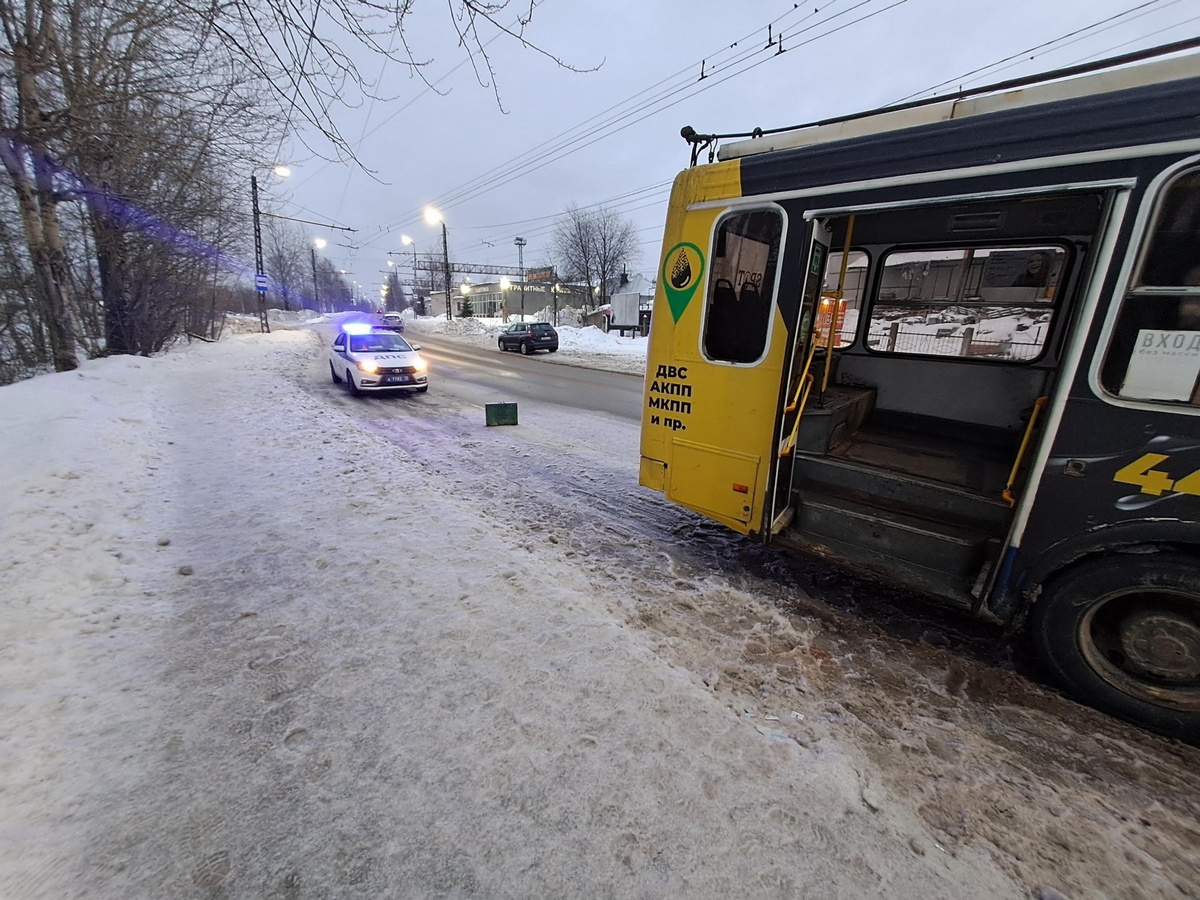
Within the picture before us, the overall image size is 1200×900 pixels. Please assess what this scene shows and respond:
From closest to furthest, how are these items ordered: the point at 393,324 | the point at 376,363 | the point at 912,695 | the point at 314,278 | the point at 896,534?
1. the point at 912,695
2. the point at 896,534
3. the point at 376,363
4. the point at 393,324
5. the point at 314,278

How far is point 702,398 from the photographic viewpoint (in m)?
3.89

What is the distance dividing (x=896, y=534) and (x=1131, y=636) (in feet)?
3.79

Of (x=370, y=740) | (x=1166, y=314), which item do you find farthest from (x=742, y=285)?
(x=370, y=740)

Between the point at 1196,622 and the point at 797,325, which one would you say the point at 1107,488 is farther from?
the point at 797,325

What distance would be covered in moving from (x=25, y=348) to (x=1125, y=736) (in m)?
19.9

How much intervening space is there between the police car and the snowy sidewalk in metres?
7.24

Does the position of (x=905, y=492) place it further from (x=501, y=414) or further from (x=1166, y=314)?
(x=501, y=414)

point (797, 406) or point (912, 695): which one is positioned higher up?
point (797, 406)

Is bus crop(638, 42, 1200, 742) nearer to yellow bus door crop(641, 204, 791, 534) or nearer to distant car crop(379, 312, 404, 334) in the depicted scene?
yellow bus door crop(641, 204, 791, 534)

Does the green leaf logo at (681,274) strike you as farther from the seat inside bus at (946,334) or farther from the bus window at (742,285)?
the seat inside bus at (946,334)

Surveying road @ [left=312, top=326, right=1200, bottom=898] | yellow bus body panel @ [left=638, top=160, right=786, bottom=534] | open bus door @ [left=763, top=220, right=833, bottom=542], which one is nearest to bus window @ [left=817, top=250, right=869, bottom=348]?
open bus door @ [left=763, top=220, right=833, bottom=542]

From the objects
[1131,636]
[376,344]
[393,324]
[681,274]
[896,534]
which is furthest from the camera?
[393,324]

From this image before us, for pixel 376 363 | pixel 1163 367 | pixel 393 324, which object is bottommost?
pixel 376 363

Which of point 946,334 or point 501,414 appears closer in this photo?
point 946,334
